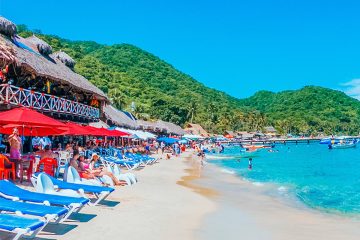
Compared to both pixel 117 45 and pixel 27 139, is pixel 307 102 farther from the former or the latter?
pixel 27 139

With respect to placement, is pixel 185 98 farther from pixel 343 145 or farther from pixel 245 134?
pixel 343 145

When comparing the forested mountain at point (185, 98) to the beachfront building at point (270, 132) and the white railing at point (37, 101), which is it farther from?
the white railing at point (37, 101)

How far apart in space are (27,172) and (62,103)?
9.10 metres

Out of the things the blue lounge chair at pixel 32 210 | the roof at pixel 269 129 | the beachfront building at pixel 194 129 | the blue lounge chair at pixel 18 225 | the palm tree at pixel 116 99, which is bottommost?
the blue lounge chair at pixel 18 225

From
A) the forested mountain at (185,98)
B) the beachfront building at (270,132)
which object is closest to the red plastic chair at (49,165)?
the forested mountain at (185,98)

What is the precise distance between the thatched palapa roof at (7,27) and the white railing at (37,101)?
396 cm

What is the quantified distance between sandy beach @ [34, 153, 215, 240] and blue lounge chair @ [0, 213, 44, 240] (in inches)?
36.9

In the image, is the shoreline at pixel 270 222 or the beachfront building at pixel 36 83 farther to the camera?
the beachfront building at pixel 36 83

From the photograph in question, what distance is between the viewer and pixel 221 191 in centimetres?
1391

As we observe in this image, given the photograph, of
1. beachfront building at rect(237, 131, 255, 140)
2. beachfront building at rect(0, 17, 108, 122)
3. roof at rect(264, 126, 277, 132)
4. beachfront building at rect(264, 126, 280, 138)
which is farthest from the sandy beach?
roof at rect(264, 126, 277, 132)

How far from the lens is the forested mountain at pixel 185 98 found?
75.3 m

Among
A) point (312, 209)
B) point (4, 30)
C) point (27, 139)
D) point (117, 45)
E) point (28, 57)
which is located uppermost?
point (117, 45)

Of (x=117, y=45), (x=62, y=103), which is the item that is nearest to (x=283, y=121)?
(x=117, y=45)

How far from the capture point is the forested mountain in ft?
247
